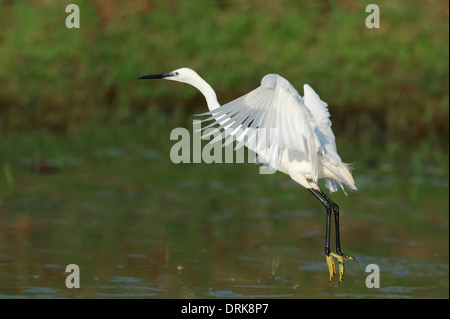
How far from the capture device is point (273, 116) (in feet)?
22.5

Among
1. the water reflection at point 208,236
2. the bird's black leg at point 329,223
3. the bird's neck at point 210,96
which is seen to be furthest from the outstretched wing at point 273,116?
the water reflection at point 208,236

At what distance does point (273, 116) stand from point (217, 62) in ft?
29.9

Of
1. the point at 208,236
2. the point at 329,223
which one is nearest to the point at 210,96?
the point at 329,223

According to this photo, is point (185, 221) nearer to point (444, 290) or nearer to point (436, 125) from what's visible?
point (444, 290)

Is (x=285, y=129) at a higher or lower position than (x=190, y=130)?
lower

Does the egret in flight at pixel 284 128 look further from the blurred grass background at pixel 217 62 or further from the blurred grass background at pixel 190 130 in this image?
the blurred grass background at pixel 217 62

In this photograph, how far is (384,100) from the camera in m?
15.2

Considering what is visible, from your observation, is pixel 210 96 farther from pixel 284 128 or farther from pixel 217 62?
pixel 217 62

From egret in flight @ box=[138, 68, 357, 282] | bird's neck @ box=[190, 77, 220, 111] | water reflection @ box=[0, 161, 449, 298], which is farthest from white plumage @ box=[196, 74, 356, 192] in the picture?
water reflection @ box=[0, 161, 449, 298]

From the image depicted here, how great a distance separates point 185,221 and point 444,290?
287cm

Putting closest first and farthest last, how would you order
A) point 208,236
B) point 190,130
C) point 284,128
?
point 284,128
point 208,236
point 190,130

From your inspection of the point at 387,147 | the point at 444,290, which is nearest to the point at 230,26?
the point at 387,147

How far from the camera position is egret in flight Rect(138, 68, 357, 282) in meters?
6.70

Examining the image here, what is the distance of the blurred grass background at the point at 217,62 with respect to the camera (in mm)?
15016
